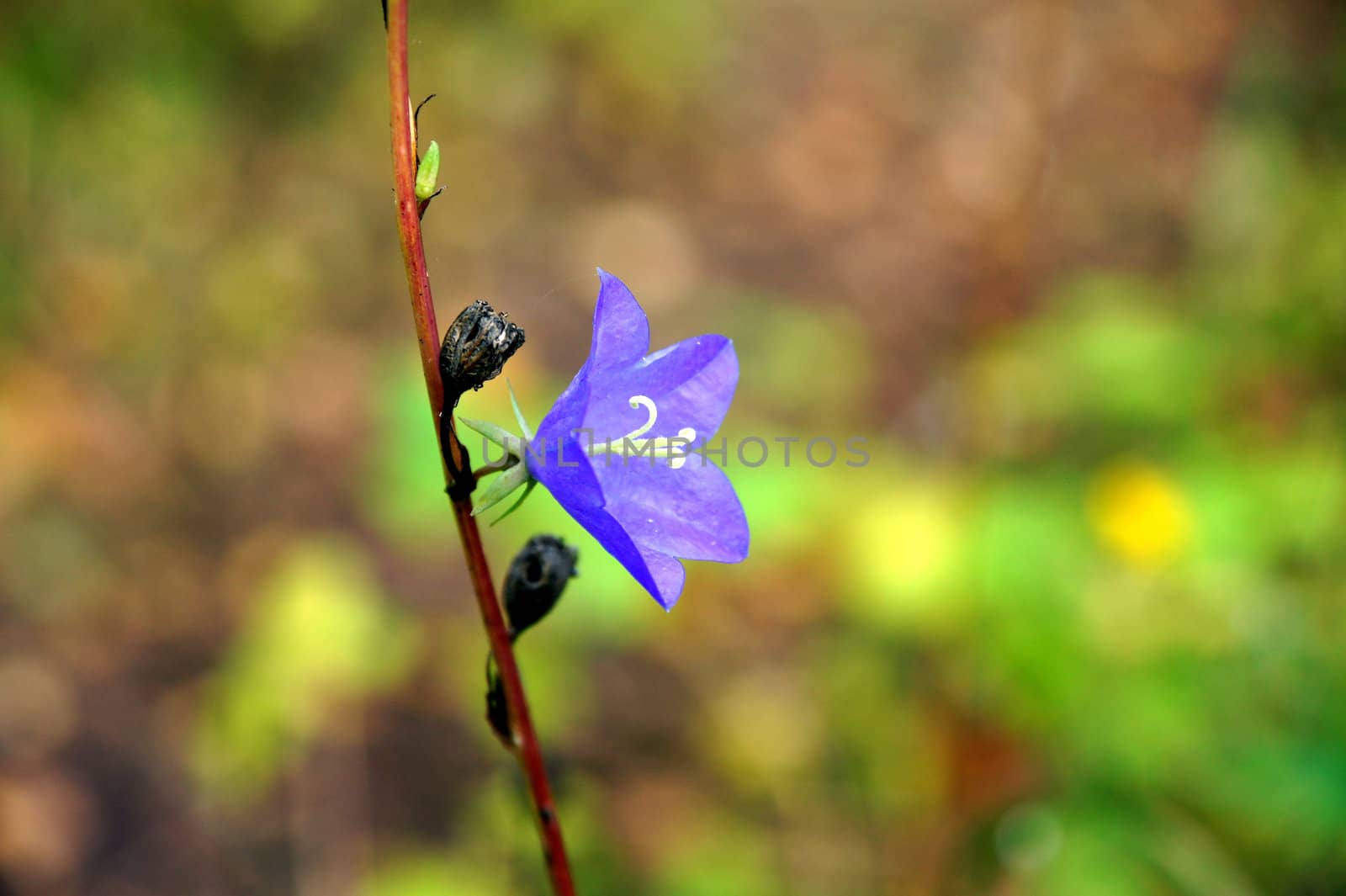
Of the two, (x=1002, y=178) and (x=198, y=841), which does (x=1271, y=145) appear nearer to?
(x=1002, y=178)

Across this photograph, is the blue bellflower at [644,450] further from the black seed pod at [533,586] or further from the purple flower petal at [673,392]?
the black seed pod at [533,586]

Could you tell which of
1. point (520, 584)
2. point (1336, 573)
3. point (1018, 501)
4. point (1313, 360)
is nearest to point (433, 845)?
point (1018, 501)

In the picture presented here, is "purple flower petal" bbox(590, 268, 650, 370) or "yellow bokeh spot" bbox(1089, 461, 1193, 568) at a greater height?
"purple flower petal" bbox(590, 268, 650, 370)

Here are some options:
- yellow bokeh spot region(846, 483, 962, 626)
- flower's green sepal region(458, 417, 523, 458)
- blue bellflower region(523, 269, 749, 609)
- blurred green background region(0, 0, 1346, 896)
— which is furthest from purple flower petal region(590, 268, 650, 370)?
yellow bokeh spot region(846, 483, 962, 626)

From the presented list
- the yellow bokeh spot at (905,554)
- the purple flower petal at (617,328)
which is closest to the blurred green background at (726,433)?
the yellow bokeh spot at (905,554)

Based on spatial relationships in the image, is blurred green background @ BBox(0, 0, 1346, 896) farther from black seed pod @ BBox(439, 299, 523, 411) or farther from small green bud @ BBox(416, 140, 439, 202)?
small green bud @ BBox(416, 140, 439, 202)

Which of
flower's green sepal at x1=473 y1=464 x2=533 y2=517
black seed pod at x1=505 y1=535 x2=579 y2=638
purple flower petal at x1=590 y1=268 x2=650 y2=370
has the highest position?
purple flower petal at x1=590 y1=268 x2=650 y2=370

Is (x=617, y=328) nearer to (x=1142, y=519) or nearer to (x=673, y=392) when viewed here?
(x=673, y=392)
